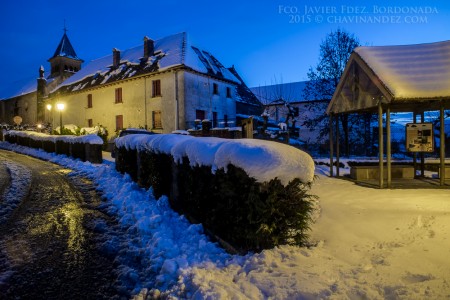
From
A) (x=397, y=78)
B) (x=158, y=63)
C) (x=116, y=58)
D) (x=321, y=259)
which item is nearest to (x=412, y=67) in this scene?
(x=397, y=78)

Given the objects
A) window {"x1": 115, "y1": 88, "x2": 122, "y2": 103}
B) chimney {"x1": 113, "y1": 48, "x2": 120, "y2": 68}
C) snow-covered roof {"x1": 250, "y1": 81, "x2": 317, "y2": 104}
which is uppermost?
chimney {"x1": 113, "y1": 48, "x2": 120, "y2": 68}

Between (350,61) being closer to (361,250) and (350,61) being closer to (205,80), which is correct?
(361,250)

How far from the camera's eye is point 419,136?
1018cm

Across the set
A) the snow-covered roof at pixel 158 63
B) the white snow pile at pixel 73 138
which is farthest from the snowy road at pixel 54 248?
the snow-covered roof at pixel 158 63

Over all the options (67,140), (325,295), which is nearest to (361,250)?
(325,295)

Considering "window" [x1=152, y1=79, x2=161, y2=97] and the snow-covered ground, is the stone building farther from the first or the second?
the snow-covered ground

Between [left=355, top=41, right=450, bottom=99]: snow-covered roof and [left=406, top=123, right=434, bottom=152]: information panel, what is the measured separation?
1777mm

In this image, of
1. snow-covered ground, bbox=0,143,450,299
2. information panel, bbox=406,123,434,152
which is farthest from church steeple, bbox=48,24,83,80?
information panel, bbox=406,123,434,152

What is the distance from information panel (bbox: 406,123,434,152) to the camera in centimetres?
1011

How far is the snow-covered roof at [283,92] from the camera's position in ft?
137

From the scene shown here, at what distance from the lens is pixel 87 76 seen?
38594 millimetres

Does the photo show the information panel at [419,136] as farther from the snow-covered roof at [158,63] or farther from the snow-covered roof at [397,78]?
the snow-covered roof at [158,63]

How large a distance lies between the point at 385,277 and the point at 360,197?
4643 mm

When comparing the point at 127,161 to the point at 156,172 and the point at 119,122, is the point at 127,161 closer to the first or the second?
the point at 156,172
